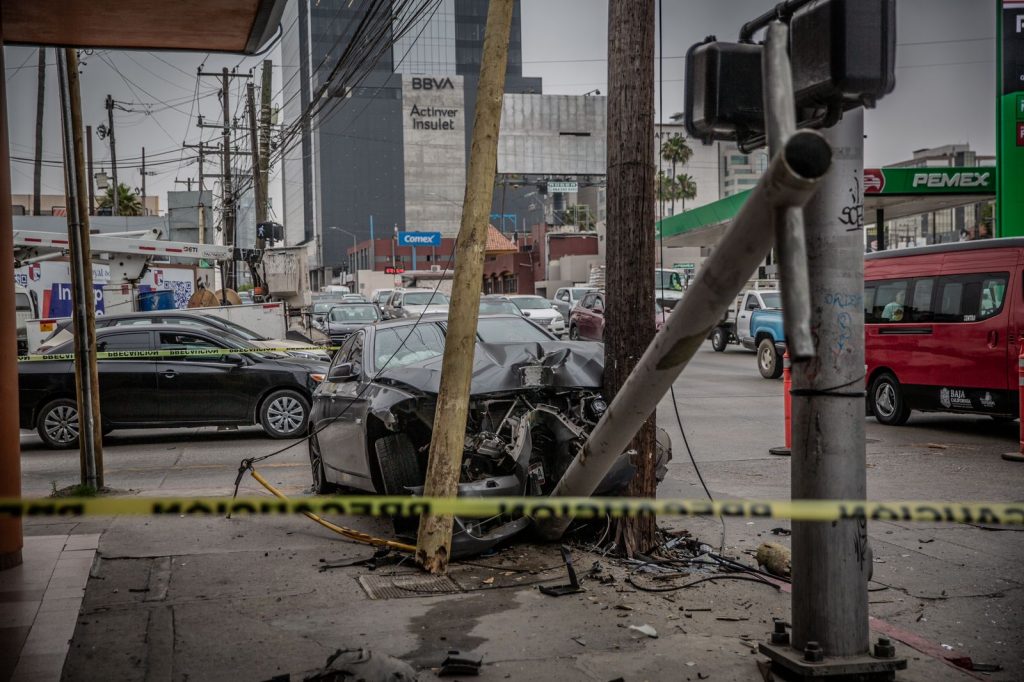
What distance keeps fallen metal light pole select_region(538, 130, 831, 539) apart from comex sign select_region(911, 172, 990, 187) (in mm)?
25138

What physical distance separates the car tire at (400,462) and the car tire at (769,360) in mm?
14866

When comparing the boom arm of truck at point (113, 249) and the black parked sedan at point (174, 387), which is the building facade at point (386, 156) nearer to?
the boom arm of truck at point (113, 249)

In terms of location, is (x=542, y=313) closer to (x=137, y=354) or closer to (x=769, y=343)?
(x=769, y=343)

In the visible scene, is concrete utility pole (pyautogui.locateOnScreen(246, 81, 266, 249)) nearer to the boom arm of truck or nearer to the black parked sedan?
the boom arm of truck

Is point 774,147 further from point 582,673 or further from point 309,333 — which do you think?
point 309,333

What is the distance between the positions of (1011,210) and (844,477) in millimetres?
20629

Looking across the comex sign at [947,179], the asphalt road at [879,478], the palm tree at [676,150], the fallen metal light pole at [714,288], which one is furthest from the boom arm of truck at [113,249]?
the palm tree at [676,150]

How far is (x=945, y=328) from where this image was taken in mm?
13016

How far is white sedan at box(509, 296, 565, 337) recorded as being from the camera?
108ft

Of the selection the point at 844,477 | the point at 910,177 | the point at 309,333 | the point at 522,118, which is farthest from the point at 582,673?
the point at 522,118

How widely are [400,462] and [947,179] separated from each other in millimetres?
24559

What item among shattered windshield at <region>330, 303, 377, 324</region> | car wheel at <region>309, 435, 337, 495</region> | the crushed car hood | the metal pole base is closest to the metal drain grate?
the crushed car hood

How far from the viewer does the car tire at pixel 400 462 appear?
24.8ft

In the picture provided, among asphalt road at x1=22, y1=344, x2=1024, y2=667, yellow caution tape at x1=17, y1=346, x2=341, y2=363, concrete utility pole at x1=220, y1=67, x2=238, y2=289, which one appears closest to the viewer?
asphalt road at x1=22, y1=344, x2=1024, y2=667
